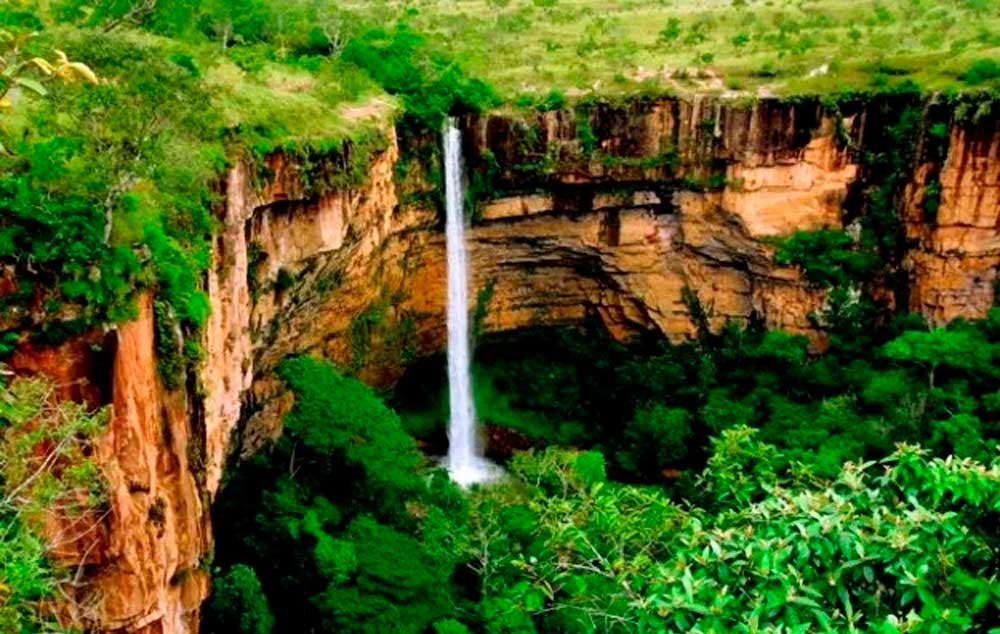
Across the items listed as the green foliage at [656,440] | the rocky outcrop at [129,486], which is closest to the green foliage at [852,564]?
the rocky outcrop at [129,486]

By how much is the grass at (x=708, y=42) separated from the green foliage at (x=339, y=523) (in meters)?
10.0

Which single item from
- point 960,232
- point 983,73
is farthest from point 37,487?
point 983,73

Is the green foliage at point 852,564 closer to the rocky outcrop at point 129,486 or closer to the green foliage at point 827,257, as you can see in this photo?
the rocky outcrop at point 129,486

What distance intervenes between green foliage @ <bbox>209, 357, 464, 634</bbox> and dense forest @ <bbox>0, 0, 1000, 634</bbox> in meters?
0.05

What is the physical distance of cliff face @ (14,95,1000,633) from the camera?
17.0 meters

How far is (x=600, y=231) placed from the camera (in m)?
23.5

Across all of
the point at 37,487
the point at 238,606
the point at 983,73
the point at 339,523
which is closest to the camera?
the point at 37,487

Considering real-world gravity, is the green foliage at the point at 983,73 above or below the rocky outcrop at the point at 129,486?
above

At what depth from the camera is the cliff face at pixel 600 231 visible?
17016mm

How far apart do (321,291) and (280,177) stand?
12.5 ft

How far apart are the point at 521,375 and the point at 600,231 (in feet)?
13.8

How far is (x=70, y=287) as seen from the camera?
8.98 metres

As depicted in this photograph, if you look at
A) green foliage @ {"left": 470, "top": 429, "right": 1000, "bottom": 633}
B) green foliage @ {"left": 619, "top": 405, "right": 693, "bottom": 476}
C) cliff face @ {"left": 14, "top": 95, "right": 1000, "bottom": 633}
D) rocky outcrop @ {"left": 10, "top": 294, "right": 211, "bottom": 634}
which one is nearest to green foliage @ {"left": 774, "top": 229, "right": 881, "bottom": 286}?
Result: cliff face @ {"left": 14, "top": 95, "right": 1000, "bottom": 633}

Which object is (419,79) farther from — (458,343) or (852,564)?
(852,564)
